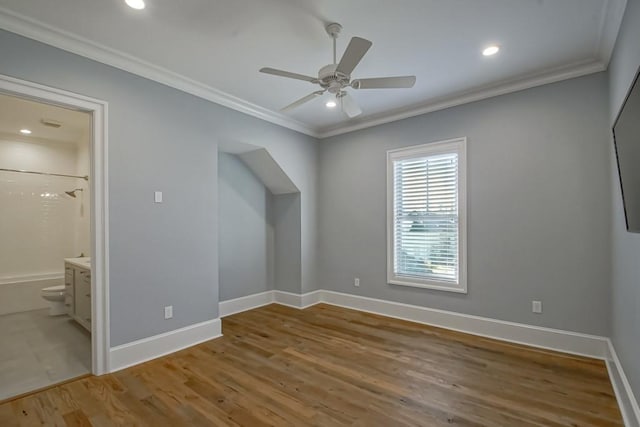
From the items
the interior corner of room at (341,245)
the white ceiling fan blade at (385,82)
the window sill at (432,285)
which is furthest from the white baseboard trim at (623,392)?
the white ceiling fan blade at (385,82)

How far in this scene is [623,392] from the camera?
7.07ft

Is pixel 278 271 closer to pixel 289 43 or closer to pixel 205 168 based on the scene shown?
pixel 205 168

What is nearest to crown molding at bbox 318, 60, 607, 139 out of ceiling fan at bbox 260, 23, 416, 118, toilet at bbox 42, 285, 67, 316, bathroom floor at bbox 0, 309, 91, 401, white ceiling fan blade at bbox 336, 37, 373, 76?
ceiling fan at bbox 260, 23, 416, 118

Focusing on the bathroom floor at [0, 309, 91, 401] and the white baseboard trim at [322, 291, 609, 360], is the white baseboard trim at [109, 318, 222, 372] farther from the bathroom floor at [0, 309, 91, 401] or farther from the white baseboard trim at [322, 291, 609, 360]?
the white baseboard trim at [322, 291, 609, 360]

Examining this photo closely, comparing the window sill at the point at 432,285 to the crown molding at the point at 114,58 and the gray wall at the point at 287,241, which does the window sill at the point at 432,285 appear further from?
the crown molding at the point at 114,58

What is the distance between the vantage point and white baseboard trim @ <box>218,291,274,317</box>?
14.4 ft

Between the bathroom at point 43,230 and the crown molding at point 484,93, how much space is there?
3.87m

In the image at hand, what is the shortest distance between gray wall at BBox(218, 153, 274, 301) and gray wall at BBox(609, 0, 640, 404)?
4.12 m

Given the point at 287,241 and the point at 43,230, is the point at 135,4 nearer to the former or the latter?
the point at 287,241

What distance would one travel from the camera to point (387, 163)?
14.2 ft

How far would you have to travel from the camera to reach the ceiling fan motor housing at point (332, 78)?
2.38 metres

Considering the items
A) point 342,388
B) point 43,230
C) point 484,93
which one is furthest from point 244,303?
point 484,93

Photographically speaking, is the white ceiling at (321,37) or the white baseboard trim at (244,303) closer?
the white ceiling at (321,37)

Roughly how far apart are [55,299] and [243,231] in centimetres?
274
